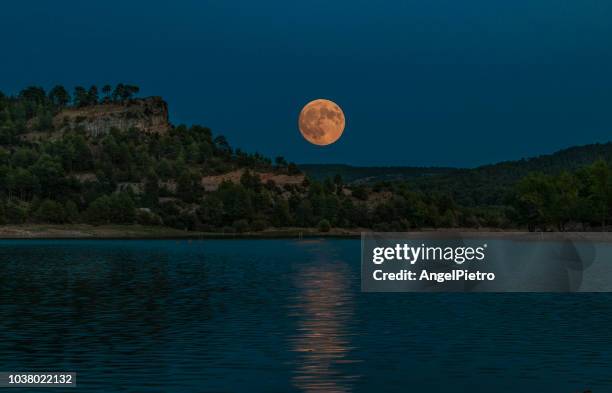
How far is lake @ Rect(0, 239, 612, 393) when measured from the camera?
41438mm

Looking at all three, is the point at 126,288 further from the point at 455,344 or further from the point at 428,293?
the point at 455,344

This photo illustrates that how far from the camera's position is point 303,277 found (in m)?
123

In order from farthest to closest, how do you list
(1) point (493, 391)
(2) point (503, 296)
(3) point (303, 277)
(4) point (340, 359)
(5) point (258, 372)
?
(3) point (303, 277) → (2) point (503, 296) → (4) point (340, 359) → (5) point (258, 372) → (1) point (493, 391)

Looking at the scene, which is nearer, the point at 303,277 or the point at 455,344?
the point at 455,344

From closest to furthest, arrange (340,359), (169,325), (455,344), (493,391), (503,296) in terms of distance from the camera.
Answer: (493,391), (340,359), (455,344), (169,325), (503,296)

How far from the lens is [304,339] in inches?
2201

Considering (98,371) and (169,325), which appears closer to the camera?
(98,371)

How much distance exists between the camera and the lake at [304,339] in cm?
4144

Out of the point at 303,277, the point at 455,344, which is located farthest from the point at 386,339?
the point at 303,277

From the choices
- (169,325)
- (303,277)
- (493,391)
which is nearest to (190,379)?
(493,391)

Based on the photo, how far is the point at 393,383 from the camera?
40.7 meters

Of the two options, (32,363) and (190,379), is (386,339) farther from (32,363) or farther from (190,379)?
(32,363)

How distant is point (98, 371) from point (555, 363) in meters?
22.4

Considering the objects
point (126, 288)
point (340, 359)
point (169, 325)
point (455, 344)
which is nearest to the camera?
point (340, 359)
